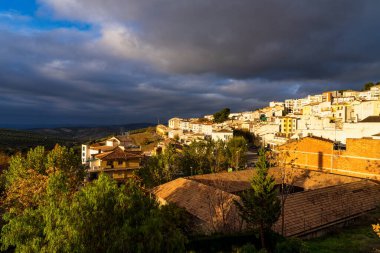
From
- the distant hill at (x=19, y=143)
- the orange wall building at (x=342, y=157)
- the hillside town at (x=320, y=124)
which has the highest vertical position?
the hillside town at (x=320, y=124)

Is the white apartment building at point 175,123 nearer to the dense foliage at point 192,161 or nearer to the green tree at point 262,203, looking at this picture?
the dense foliage at point 192,161

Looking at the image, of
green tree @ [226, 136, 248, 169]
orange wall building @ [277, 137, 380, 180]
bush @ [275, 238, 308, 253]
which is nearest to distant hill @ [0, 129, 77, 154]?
green tree @ [226, 136, 248, 169]

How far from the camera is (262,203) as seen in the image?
16.3 metres

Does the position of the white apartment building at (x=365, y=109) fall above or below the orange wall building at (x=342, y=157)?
above

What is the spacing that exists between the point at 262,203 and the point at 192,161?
28.3 m

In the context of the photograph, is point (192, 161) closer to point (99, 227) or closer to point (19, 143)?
point (99, 227)

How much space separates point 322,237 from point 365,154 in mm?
17360

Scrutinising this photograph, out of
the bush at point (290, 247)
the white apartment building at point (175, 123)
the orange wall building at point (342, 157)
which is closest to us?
the bush at point (290, 247)

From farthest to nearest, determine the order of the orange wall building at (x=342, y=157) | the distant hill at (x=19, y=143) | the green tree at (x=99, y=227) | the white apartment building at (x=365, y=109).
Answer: the distant hill at (x=19, y=143) → the white apartment building at (x=365, y=109) → the orange wall building at (x=342, y=157) → the green tree at (x=99, y=227)

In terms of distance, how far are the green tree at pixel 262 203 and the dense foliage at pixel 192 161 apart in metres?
21.1

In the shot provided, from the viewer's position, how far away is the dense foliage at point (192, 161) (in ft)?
122

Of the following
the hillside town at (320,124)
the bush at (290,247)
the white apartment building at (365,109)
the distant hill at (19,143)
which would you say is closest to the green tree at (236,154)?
the hillside town at (320,124)

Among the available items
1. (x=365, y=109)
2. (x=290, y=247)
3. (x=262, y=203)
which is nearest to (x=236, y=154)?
(x=262, y=203)

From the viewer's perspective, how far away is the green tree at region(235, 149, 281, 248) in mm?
16094
